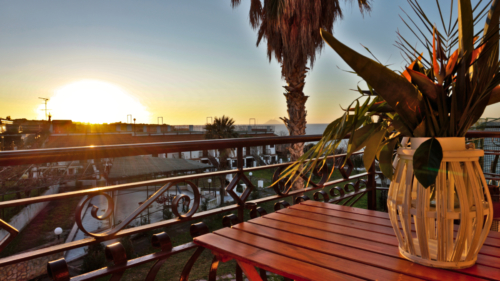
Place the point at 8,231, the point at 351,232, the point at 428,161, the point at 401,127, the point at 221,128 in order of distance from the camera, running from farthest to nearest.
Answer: the point at 221,128, the point at 351,232, the point at 8,231, the point at 401,127, the point at 428,161

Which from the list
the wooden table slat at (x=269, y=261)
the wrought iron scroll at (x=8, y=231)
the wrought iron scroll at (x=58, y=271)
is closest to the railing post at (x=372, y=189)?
the wooden table slat at (x=269, y=261)

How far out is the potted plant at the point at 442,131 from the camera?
56cm

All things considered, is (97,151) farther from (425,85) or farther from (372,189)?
(372,189)

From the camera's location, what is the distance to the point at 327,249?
0.74 meters

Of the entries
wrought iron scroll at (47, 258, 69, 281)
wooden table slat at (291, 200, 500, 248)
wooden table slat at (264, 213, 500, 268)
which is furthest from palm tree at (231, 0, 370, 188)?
wrought iron scroll at (47, 258, 69, 281)

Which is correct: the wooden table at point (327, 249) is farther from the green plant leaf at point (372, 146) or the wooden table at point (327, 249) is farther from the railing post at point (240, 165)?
the railing post at point (240, 165)

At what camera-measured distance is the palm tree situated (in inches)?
297

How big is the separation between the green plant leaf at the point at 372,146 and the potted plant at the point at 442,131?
0.13ft

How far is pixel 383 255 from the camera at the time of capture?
70 centimetres

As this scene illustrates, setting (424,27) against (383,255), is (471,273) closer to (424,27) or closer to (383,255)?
(383,255)

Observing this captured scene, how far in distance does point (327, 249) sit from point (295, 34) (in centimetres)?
779

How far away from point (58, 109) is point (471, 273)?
41.6 meters

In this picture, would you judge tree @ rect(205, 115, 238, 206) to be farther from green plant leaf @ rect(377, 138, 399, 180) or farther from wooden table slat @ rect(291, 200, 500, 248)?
green plant leaf @ rect(377, 138, 399, 180)

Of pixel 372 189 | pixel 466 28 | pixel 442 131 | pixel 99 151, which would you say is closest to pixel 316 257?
pixel 442 131
